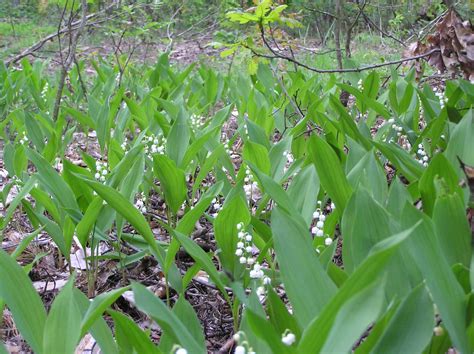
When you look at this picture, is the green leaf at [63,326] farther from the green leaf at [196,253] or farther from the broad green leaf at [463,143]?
the broad green leaf at [463,143]

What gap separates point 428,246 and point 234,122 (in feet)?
14.1

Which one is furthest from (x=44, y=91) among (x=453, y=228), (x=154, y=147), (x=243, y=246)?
(x=453, y=228)

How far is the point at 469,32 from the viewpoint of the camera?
2721 millimetres

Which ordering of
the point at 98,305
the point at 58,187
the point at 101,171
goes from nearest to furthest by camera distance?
1. the point at 98,305
2. the point at 58,187
3. the point at 101,171

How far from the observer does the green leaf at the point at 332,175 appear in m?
1.79

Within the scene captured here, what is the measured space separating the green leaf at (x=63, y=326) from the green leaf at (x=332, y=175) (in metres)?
0.87

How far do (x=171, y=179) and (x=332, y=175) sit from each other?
2.52 feet

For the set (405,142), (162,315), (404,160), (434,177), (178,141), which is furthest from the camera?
(405,142)

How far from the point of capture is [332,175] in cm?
180

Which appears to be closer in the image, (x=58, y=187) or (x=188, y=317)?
(x=188, y=317)

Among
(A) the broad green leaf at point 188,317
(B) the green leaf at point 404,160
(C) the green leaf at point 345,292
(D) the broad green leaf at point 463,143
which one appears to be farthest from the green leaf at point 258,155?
(C) the green leaf at point 345,292

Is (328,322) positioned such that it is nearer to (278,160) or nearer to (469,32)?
(278,160)

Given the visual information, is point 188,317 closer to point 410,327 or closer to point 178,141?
point 410,327

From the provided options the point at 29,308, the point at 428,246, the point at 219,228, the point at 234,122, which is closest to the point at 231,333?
the point at 219,228
